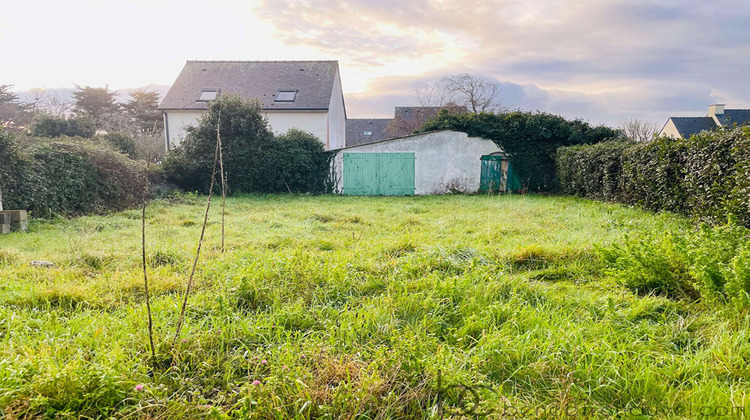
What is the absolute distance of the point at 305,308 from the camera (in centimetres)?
300

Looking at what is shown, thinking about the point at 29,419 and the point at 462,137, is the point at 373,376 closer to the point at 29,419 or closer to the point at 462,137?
the point at 29,419

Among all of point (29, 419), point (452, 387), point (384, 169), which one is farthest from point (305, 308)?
point (384, 169)

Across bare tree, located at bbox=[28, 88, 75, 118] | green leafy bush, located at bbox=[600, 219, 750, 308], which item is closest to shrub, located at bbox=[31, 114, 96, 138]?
bare tree, located at bbox=[28, 88, 75, 118]

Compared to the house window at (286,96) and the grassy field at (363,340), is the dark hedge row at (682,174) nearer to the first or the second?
the grassy field at (363,340)

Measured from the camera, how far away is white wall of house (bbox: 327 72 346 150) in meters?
23.1

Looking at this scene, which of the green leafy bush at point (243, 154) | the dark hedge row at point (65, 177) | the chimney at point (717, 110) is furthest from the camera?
the chimney at point (717, 110)

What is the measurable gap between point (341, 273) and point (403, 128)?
31.5 meters

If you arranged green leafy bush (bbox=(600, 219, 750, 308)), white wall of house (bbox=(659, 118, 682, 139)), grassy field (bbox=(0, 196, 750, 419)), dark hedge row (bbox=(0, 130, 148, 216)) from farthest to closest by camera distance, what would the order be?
white wall of house (bbox=(659, 118, 682, 139)) → dark hedge row (bbox=(0, 130, 148, 216)) → green leafy bush (bbox=(600, 219, 750, 308)) → grassy field (bbox=(0, 196, 750, 419))

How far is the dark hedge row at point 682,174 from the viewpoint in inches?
212

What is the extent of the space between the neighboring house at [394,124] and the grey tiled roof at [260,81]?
8.00 metres

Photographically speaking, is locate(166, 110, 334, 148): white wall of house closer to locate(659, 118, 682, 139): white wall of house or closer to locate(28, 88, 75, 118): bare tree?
locate(28, 88, 75, 118): bare tree

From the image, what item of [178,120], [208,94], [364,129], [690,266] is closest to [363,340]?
[690,266]

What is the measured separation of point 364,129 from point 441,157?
23770 mm

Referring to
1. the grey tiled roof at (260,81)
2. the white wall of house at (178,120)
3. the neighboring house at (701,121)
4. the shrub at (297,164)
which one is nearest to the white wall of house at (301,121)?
the grey tiled roof at (260,81)
